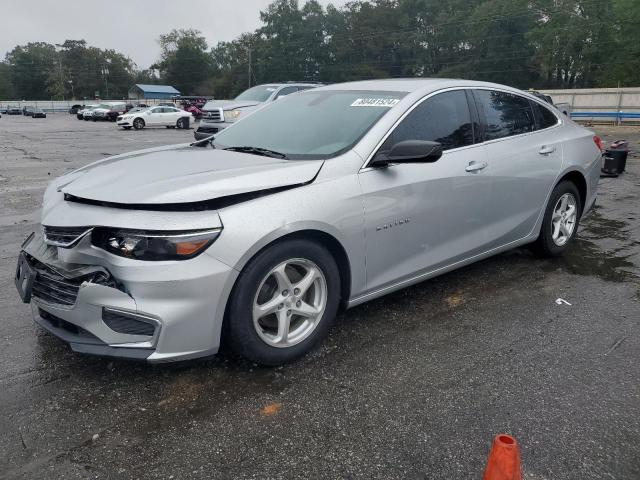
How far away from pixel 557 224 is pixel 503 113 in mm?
1306

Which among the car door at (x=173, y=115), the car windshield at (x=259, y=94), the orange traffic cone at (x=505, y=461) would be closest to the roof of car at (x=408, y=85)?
the orange traffic cone at (x=505, y=461)

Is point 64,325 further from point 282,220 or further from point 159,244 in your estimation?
point 282,220

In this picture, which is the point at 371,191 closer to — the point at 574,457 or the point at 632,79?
the point at 574,457

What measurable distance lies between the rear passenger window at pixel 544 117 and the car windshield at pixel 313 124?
1.77m

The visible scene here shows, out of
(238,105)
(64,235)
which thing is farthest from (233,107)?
(64,235)

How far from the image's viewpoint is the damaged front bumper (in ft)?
8.48

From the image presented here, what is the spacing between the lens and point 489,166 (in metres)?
4.11

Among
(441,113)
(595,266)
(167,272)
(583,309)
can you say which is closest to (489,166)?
(441,113)

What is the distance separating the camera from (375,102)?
12.4 feet

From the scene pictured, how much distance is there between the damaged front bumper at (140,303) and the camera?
2.59 meters

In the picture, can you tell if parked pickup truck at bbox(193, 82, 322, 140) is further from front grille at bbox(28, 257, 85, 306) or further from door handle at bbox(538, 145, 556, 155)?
front grille at bbox(28, 257, 85, 306)

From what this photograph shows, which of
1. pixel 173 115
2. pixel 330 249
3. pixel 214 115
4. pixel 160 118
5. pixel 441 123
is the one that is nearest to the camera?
pixel 330 249

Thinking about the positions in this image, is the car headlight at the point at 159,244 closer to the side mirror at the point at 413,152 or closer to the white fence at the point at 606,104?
the side mirror at the point at 413,152

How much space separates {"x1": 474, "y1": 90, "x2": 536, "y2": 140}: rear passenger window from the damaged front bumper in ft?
8.72
